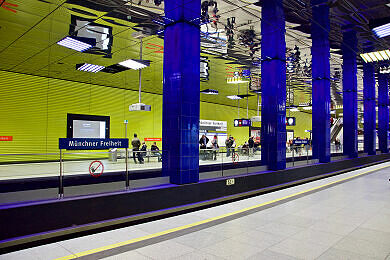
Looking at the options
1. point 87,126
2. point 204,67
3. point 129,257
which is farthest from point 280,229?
point 87,126

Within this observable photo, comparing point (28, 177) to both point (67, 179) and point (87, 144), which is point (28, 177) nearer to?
point (67, 179)

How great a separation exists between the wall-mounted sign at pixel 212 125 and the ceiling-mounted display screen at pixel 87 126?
715 cm

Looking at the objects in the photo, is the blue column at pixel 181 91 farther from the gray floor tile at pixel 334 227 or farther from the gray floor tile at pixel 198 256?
the gray floor tile at pixel 334 227

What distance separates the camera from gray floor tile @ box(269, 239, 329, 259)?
3.23m

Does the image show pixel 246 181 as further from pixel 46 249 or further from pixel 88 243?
pixel 46 249

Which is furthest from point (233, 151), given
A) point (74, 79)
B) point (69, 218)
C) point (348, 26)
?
point (74, 79)

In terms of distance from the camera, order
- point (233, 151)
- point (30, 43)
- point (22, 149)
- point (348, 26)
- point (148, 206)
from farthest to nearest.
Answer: point (22, 149) < point (348, 26) < point (30, 43) < point (233, 151) < point (148, 206)

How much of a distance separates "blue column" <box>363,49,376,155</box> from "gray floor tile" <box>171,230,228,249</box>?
56.3 ft

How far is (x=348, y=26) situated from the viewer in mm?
11234

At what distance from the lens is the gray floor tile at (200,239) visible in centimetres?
357

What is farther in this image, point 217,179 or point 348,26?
point 348,26

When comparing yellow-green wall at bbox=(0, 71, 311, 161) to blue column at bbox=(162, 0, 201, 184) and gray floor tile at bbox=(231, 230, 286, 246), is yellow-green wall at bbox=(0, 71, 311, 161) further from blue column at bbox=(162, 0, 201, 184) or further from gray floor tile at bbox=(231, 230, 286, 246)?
gray floor tile at bbox=(231, 230, 286, 246)

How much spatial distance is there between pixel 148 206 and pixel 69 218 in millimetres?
1324

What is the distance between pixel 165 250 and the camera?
11.1 ft
